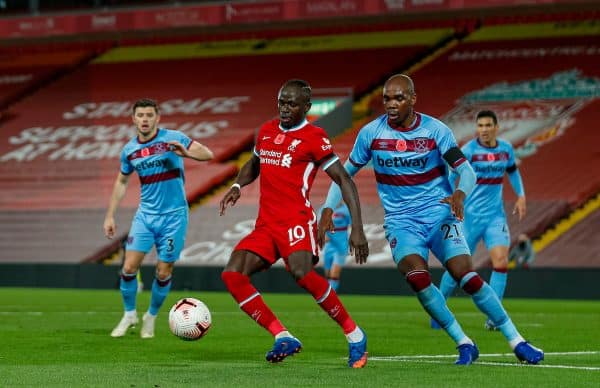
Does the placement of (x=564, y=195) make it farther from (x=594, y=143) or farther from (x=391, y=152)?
(x=391, y=152)

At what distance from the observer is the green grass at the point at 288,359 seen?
8.73 m

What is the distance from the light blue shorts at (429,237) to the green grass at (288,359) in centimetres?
95

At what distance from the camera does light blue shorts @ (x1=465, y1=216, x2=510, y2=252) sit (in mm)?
15828

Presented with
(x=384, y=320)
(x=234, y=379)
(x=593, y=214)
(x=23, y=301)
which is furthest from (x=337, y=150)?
(x=234, y=379)

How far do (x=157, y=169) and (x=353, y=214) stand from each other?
Result: 16.2 feet

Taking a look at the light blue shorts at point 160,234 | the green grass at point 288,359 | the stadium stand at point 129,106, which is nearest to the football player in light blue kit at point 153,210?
the light blue shorts at point 160,234

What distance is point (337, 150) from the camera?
111 feet

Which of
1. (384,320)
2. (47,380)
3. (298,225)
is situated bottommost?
(384,320)

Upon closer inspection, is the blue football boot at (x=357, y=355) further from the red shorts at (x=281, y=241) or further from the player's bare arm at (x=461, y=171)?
→ the player's bare arm at (x=461, y=171)

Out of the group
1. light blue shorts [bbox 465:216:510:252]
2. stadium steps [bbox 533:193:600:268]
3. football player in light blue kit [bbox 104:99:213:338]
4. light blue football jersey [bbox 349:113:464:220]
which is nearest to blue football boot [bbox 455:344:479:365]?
light blue football jersey [bbox 349:113:464:220]

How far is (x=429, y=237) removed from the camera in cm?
1020

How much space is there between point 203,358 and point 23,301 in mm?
13416

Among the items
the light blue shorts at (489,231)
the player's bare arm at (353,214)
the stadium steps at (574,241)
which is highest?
the player's bare arm at (353,214)

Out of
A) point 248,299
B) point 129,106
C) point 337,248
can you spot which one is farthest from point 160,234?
point 129,106
